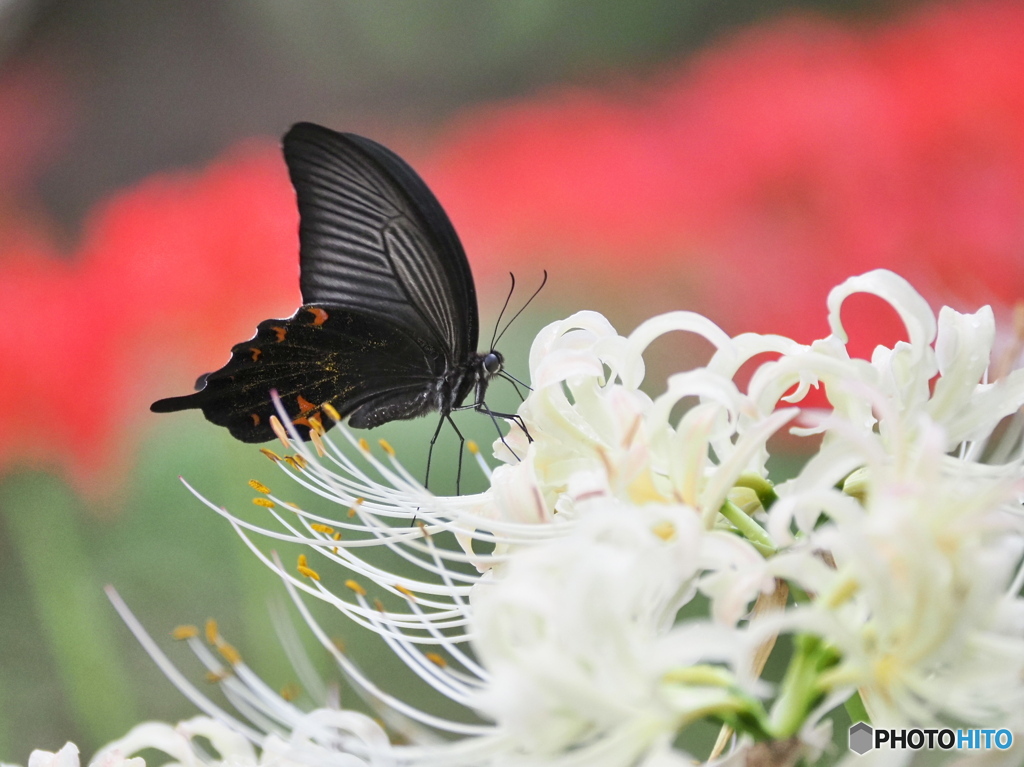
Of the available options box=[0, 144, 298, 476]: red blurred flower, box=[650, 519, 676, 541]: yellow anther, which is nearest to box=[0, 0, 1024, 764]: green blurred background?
box=[0, 144, 298, 476]: red blurred flower

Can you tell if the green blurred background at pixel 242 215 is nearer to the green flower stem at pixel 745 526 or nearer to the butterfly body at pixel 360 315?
the butterfly body at pixel 360 315

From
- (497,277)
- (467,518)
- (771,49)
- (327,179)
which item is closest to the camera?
(467,518)

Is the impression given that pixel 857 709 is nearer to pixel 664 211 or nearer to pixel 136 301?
pixel 664 211

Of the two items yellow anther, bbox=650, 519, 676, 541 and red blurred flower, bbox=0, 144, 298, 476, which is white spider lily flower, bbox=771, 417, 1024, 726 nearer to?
yellow anther, bbox=650, 519, 676, 541

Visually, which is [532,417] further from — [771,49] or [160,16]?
[160,16]

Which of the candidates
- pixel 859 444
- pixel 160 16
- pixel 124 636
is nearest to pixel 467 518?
pixel 859 444

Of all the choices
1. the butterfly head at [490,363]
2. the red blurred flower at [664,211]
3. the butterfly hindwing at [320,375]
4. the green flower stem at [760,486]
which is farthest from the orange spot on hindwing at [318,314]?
the red blurred flower at [664,211]
